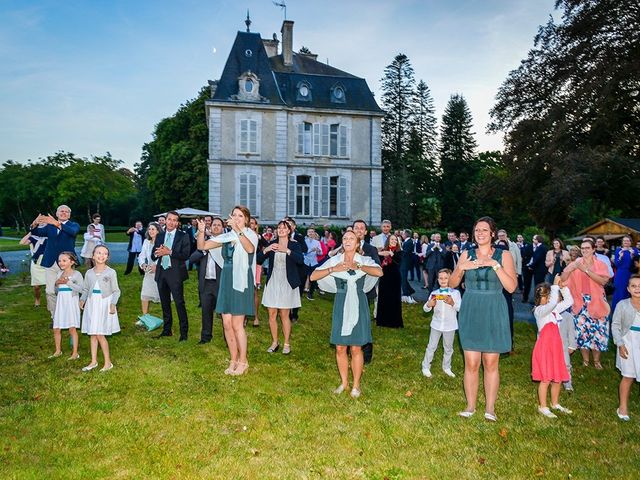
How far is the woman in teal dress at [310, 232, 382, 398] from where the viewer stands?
6234 millimetres

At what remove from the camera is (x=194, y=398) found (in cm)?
627

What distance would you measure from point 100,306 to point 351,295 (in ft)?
11.6

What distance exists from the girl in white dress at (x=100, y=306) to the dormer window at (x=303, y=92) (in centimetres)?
2825

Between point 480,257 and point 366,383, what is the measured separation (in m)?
2.59

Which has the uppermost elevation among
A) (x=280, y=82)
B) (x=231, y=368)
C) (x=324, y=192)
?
(x=280, y=82)

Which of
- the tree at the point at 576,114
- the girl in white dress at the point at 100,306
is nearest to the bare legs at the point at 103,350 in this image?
the girl in white dress at the point at 100,306

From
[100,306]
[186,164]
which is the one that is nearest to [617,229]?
[100,306]

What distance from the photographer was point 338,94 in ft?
114

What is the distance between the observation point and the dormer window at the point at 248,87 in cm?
3250

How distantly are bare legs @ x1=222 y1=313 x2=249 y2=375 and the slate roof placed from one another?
88.3 feet

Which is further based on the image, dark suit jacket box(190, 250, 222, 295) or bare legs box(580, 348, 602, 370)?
dark suit jacket box(190, 250, 222, 295)

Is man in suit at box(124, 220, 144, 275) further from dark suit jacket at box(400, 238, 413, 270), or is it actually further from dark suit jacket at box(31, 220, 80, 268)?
dark suit jacket at box(400, 238, 413, 270)

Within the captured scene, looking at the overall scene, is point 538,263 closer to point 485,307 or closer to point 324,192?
point 485,307

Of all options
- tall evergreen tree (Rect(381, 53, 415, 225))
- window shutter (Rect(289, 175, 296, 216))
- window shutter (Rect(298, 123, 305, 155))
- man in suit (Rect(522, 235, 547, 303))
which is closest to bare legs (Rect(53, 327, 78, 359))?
man in suit (Rect(522, 235, 547, 303))
